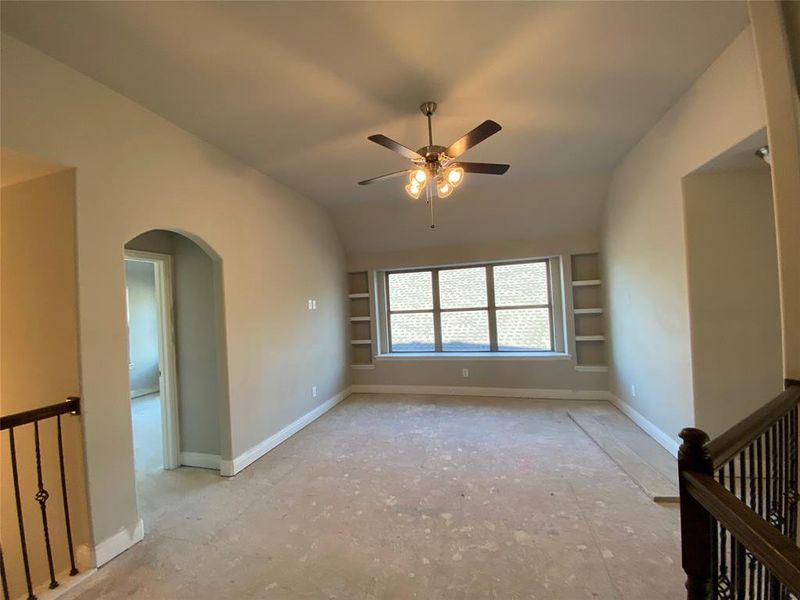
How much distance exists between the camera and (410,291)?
5.95 m

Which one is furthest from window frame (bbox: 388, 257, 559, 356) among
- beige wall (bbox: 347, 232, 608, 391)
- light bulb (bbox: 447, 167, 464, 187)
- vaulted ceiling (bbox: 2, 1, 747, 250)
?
light bulb (bbox: 447, 167, 464, 187)

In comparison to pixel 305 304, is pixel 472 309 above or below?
below

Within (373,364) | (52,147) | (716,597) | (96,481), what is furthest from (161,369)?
(716,597)

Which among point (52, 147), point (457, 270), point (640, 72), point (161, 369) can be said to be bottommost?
point (161, 369)

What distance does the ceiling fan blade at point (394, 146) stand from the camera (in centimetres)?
216

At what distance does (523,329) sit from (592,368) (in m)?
1.10

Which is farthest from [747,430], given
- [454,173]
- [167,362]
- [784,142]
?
[167,362]

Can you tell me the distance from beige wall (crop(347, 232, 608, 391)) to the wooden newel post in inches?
164

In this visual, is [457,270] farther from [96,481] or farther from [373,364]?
[96,481]

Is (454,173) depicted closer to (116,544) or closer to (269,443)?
(269,443)

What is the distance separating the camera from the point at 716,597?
1.05 metres

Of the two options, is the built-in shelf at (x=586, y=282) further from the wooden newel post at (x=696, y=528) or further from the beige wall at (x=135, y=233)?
the wooden newel post at (x=696, y=528)

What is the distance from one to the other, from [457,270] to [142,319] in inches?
236

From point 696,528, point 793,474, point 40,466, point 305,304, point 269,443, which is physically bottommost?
point 269,443
